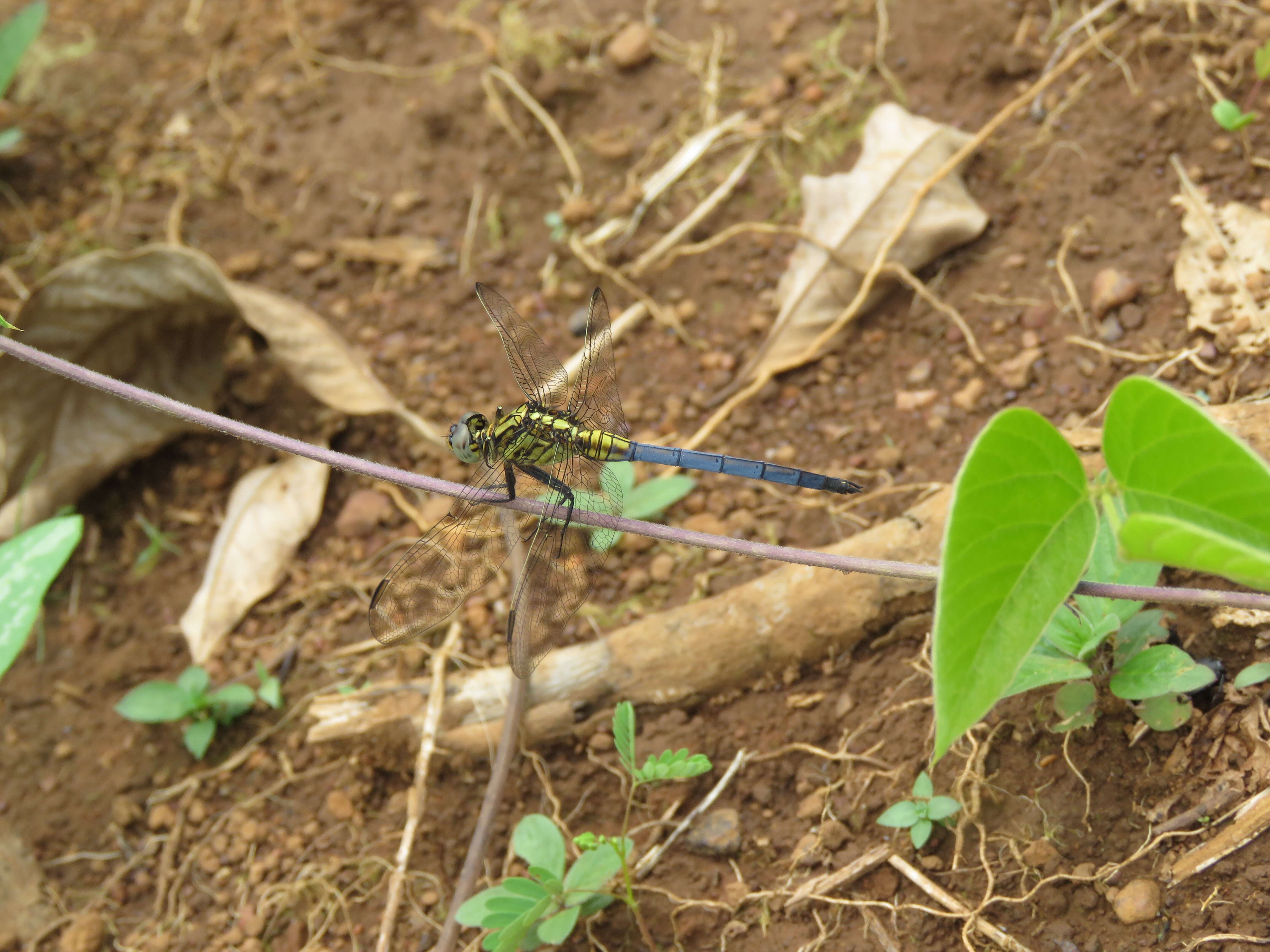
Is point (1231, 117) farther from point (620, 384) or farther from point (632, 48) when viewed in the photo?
point (632, 48)

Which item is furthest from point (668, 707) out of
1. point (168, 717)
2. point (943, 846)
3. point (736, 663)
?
point (168, 717)

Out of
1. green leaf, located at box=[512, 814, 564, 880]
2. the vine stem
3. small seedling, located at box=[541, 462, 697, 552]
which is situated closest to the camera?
the vine stem

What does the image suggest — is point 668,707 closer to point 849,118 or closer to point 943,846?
point 943,846

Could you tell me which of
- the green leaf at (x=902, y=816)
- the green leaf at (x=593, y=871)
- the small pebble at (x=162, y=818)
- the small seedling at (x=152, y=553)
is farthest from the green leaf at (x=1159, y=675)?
the small seedling at (x=152, y=553)

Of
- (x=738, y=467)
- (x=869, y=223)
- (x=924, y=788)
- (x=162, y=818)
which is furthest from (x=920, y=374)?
(x=162, y=818)

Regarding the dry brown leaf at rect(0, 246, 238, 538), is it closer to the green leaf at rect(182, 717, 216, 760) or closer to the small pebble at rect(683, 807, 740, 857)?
the green leaf at rect(182, 717, 216, 760)

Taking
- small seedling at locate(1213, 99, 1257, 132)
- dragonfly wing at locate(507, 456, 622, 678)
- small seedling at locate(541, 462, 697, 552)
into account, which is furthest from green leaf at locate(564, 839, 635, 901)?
small seedling at locate(1213, 99, 1257, 132)
